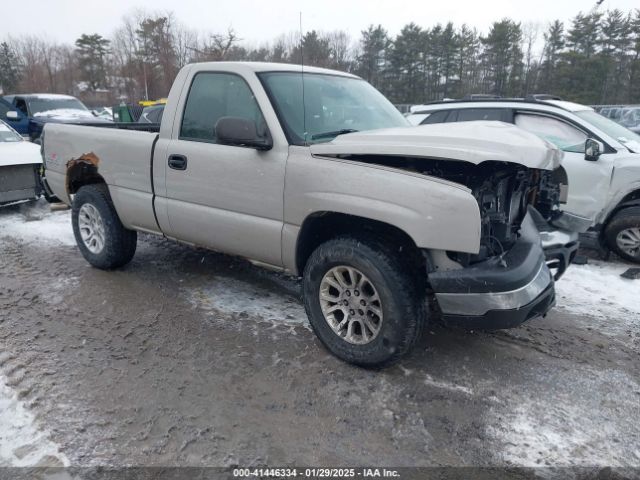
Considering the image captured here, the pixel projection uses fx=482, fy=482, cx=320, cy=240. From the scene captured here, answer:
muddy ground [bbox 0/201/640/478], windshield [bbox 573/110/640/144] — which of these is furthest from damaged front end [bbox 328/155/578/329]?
windshield [bbox 573/110/640/144]

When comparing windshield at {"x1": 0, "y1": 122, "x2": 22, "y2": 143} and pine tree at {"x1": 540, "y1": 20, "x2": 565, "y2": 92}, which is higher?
pine tree at {"x1": 540, "y1": 20, "x2": 565, "y2": 92}

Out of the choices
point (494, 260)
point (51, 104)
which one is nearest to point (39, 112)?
point (51, 104)

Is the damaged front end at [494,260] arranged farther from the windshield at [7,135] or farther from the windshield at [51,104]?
the windshield at [51,104]

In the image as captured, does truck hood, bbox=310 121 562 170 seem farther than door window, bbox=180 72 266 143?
No

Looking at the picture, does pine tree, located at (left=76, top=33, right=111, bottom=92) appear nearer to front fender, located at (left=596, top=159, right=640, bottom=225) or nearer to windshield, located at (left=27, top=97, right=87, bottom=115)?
windshield, located at (left=27, top=97, right=87, bottom=115)

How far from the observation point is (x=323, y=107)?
375cm

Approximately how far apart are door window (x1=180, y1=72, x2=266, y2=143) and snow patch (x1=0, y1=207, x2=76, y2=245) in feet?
10.3

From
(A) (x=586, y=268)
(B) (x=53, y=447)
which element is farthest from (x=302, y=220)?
(A) (x=586, y=268)

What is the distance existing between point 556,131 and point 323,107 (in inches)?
144

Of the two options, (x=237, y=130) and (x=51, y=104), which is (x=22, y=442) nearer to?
(x=237, y=130)

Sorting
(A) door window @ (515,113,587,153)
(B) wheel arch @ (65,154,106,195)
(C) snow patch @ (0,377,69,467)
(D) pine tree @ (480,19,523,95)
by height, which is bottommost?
(C) snow patch @ (0,377,69,467)

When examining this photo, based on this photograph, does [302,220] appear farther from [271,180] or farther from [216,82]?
[216,82]

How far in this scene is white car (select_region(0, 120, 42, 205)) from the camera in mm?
7371

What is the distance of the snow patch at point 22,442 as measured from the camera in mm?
2418
